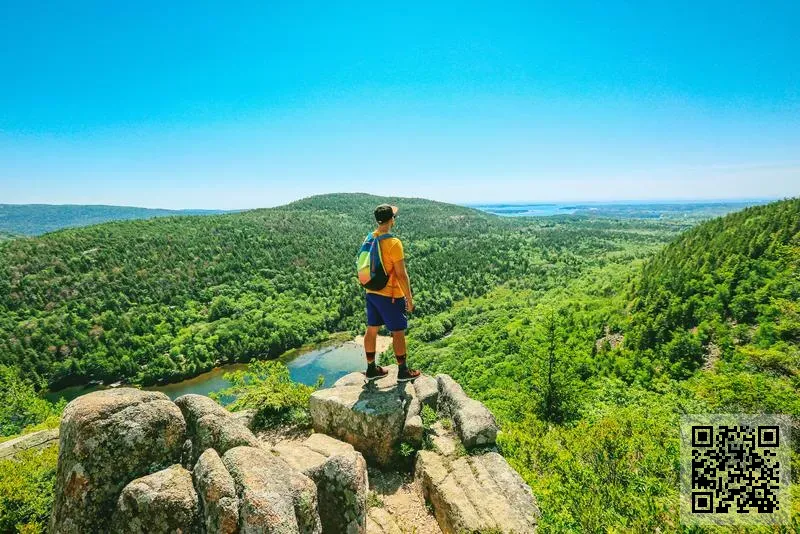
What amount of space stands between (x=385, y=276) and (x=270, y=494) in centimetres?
420

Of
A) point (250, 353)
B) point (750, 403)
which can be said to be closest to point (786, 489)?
point (750, 403)

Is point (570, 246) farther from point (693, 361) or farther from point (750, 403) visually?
point (750, 403)

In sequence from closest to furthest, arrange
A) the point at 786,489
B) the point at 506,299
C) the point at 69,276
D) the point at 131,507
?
the point at 131,507
the point at 786,489
the point at 69,276
the point at 506,299

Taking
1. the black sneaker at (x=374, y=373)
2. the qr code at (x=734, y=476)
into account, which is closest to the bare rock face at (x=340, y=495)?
the black sneaker at (x=374, y=373)

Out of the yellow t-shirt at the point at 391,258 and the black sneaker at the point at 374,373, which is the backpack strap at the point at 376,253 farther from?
the black sneaker at the point at 374,373

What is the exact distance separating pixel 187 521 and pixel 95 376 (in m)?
80.9

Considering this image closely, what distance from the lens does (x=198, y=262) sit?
10269 centimetres

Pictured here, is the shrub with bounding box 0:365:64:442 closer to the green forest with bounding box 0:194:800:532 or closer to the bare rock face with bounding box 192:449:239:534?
the green forest with bounding box 0:194:800:532

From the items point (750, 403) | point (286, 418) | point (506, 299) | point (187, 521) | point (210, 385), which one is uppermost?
point (187, 521)

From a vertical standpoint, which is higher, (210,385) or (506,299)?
(506,299)

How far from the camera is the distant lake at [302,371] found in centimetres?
6125

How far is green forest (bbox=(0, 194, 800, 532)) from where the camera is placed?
9000 mm

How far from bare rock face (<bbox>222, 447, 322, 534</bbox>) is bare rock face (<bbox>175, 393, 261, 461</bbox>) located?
355 mm

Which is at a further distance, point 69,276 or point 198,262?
point 198,262
